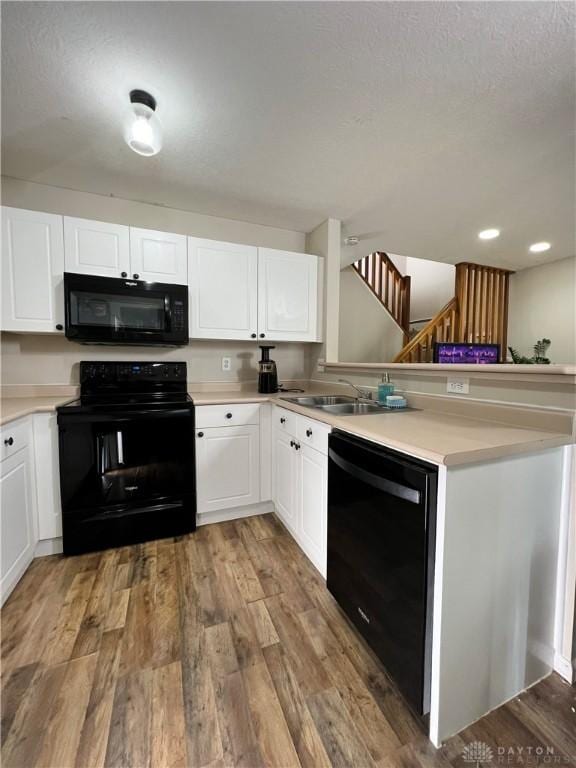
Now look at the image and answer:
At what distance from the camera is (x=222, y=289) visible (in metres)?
2.39

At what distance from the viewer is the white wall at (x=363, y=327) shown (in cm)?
404

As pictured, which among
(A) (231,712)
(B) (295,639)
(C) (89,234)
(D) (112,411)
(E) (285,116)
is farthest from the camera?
Answer: (C) (89,234)

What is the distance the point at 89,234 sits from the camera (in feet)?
6.66

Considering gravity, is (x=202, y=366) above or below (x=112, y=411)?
above

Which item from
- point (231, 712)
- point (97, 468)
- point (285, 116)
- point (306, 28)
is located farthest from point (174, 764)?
point (285, 116)

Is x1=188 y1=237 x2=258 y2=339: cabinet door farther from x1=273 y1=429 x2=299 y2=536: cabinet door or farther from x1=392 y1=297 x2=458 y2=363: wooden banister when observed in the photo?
x1=392 y1=297 x2=458 y2=363: wooden banister

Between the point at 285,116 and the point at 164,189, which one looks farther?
the point at 164,189

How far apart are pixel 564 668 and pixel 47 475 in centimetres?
258

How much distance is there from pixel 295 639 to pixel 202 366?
1974 millimetres

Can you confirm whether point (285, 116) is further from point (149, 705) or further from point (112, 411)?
point (149, 705)

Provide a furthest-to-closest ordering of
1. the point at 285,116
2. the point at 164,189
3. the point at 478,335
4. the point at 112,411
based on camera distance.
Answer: the point at 478,335
the point at 164,189
the point at 112,411
the point at 285,116

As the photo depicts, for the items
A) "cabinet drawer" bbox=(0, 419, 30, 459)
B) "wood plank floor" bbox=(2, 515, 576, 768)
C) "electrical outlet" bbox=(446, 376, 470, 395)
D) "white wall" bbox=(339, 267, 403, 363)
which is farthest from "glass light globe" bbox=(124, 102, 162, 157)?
"white wall" bbox=(339, 267, 403, 363)

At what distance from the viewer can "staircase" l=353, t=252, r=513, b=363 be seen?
395cm

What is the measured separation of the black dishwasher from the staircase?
2876 millimetres
